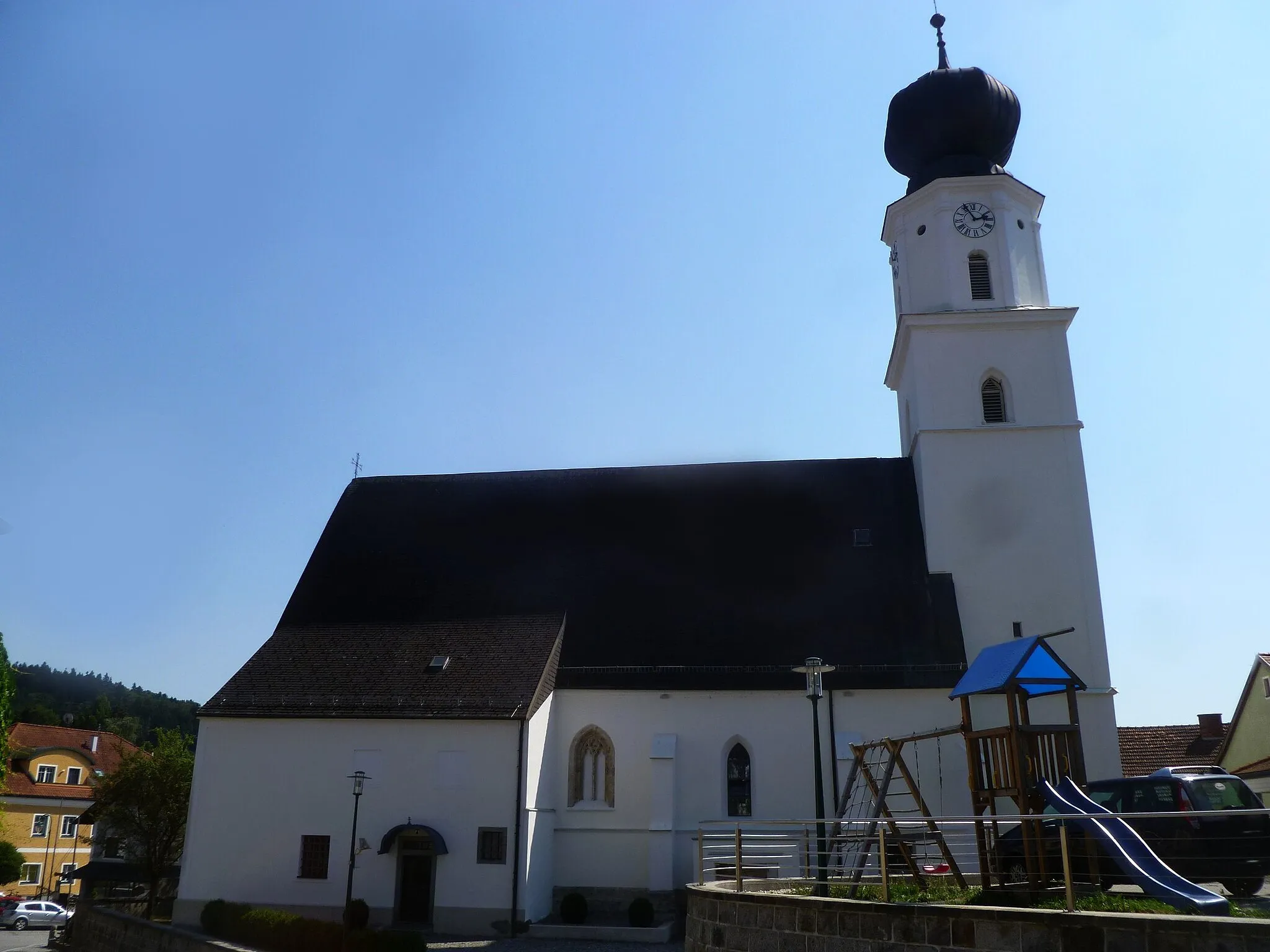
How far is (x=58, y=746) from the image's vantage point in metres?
53.8

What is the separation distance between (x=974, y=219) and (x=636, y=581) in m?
12.4

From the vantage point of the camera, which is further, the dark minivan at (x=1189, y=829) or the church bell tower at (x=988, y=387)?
the church bell tower at (x=988, y=387)

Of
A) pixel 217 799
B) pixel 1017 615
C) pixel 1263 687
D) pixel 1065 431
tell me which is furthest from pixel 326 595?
pixel 1263 687

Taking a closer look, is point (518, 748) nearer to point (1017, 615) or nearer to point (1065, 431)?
point (1017, 615)

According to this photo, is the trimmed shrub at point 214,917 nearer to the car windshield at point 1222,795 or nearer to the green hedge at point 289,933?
the green hedge at point 289,933

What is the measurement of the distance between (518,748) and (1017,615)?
11553 mm

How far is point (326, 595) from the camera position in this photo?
90.9 ft

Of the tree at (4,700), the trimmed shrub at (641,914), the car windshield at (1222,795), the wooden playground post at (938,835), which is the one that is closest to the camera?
the wooden playground post at (938,835)

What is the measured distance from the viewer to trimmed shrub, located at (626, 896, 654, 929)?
71.7ft

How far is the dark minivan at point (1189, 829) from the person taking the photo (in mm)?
11594

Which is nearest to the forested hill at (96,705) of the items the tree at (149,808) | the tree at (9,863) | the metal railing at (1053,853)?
the tree at (9,863)

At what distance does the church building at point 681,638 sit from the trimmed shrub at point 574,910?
624 mm

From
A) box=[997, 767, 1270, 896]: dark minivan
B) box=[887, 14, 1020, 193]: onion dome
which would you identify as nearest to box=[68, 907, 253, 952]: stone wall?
box=[997, 767, 1270, 896]: dark minivan

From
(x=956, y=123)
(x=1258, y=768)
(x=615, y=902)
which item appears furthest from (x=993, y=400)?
(x=615, y=902)
